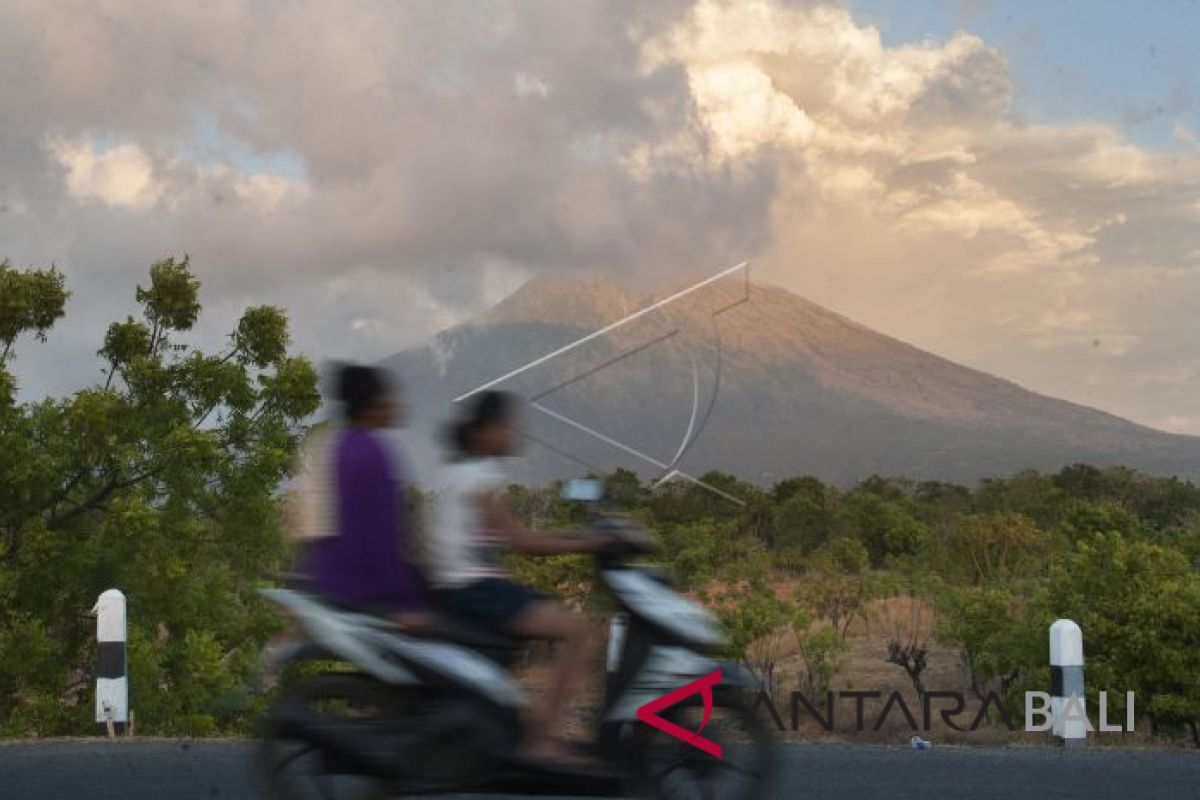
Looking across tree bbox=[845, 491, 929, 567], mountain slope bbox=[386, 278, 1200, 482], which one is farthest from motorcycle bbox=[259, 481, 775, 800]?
tree bbox=[845, 491, 929, 567]

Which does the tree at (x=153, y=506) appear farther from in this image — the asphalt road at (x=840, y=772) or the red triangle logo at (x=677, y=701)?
the red triangle logo at (x=677, y=701)

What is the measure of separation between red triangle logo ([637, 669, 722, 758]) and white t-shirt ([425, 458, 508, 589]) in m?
0.72

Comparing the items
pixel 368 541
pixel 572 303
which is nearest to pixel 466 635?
pixel 368 541

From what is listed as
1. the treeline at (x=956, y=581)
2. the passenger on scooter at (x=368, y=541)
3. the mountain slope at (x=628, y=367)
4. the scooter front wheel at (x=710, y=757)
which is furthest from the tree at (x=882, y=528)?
the passenger on scooter at (x=368, y=541)

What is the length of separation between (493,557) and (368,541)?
446mm

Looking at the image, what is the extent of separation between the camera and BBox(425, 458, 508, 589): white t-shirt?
5449mm

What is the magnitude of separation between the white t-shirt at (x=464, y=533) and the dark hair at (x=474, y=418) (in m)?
0.06

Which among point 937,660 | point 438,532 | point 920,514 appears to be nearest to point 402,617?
point 438,532

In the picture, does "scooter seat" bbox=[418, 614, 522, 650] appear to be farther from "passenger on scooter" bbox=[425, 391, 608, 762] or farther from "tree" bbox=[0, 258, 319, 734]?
"tree" bbox=[0, 258, 319, 734]

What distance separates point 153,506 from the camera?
2008 cm

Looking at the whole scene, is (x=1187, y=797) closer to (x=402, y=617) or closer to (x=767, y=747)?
(x=767, y=747)

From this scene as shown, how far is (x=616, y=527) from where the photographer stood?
550 cm

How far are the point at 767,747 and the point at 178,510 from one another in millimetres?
15494

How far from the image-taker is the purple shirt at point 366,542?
538cm
